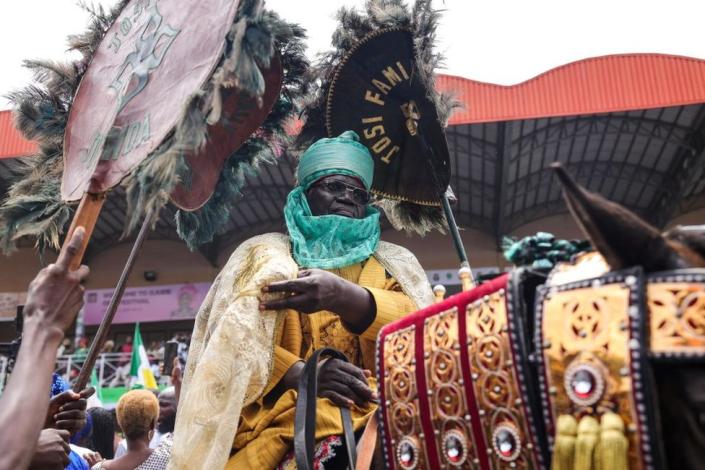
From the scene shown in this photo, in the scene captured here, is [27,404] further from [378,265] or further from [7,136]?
[7,136]

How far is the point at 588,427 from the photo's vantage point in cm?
110

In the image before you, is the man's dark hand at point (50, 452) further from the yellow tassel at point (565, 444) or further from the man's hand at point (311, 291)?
the yellow tassel at point (565, 444)

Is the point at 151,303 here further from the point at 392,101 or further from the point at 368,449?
the point at 368,449

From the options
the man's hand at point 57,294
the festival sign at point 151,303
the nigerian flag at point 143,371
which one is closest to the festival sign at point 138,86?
the man's hand at point 57,294

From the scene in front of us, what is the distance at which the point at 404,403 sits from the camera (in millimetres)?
1467

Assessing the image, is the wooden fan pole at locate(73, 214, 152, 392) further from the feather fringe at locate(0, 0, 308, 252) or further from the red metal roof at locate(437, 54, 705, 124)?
the red metal roof at locate(437, 54, 705, 124)

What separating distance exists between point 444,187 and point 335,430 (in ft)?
4.57

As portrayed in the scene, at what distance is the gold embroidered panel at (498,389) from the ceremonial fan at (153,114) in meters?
0.94

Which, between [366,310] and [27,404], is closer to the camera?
[27,404]

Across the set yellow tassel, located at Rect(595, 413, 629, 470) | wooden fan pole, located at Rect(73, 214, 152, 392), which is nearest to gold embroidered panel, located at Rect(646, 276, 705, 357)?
yellow tassel, located at Rect(595, 413, 629, 470)

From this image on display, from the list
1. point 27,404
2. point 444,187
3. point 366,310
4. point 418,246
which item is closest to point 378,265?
point 366,310

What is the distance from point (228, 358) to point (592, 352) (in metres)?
1.32

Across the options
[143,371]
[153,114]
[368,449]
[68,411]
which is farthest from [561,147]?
[368,449]

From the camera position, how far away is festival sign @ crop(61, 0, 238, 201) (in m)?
1.96
